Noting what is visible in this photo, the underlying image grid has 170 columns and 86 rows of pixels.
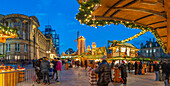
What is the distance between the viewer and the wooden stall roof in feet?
25.5

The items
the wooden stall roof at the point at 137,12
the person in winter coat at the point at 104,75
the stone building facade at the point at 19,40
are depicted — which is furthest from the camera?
the stone building facade at the point at 19,40

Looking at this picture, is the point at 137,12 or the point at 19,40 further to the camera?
the point at 19,40

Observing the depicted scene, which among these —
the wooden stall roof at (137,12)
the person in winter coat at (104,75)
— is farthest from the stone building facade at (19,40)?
the person in winter coat at (104,75)

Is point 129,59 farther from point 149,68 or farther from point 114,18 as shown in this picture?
point 114,18

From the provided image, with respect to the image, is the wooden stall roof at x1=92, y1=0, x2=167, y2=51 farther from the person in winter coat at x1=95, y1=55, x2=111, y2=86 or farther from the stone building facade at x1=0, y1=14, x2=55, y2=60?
the stone building facade at x1=0, y1=14, x2=55, y2=60

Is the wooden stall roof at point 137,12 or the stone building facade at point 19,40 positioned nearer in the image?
the wooden stall roof at point 137,12

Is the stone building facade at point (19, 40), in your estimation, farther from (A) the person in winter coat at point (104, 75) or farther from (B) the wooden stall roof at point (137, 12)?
(A) the person in winter coat at point (104, 75)

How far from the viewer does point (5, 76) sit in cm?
959

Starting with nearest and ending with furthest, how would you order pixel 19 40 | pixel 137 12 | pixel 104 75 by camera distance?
pixel 104 75
pixel 137 12
pixel 19 40

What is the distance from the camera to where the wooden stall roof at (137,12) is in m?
7.77

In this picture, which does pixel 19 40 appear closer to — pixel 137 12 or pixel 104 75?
pixel 137 12

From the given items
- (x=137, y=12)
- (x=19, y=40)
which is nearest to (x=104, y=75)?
(x=137, y=12)

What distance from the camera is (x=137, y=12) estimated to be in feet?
30.5

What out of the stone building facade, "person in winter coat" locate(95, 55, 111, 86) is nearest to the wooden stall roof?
"person in winter coat" locate(95, 55, 111, 86)
